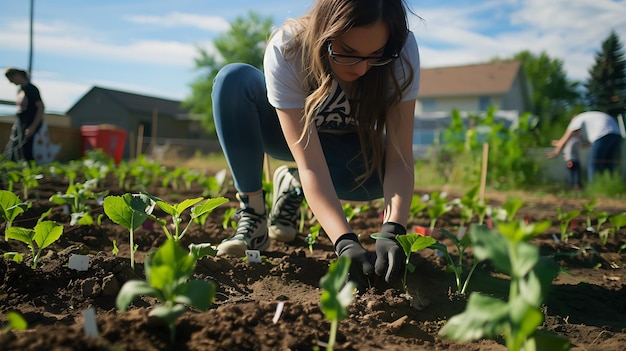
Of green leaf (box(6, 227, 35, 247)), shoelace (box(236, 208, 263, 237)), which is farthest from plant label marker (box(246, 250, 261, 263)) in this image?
green leaf (box(6, 227, 35, 247))

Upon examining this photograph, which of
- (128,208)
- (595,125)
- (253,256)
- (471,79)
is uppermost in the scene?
(471,79)

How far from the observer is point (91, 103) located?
85.6 feet

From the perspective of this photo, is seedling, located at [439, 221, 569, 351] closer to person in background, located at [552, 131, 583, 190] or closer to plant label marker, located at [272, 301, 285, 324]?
plant label marker, located at [272, 301, 285, 324]

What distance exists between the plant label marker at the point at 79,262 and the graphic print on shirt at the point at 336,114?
1.01m

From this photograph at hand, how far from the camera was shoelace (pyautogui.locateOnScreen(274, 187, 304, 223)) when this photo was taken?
226 cm

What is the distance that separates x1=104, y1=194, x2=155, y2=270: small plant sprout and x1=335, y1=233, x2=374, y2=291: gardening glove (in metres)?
0.57

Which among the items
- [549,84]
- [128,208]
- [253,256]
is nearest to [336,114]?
[253,256]

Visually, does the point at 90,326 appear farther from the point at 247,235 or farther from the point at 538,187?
the point at 538,187

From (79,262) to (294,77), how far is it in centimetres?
94

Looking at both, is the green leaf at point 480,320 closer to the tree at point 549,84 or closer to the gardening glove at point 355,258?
the gardening glove at point 355,258

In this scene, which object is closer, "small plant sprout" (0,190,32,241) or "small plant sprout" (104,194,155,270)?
"small plant sprout" (104,194,155,270)

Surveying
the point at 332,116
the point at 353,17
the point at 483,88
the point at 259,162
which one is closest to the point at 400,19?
the point at 353,17

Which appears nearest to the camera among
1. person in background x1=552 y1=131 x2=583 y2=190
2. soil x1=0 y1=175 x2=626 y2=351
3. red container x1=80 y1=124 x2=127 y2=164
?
soil x1=0 y1=175 x2=626 y2=351

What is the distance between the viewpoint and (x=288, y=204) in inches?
90.1
